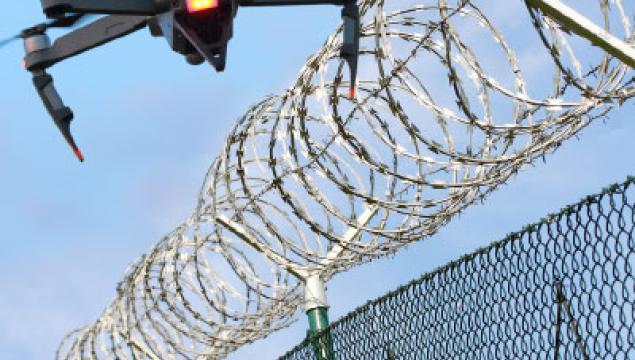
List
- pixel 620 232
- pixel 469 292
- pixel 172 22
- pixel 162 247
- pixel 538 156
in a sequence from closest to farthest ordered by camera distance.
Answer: pixel 172 22 → pixel 620 232 → pixel 469 292 → pixel 538 156 → pixel 162 247

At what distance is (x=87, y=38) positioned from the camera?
555 cm

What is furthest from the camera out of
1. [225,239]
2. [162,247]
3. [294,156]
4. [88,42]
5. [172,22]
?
[162,247]

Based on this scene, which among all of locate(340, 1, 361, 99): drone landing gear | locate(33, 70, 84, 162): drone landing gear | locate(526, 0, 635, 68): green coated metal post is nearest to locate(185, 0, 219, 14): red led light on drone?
locate(340, 1, 361, 99): drone landing gear

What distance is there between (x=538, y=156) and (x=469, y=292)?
241 cm

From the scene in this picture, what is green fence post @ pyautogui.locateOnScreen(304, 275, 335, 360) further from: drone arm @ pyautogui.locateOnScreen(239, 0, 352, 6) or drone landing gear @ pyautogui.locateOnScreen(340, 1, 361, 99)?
drone arm @ pyautogui.locateOnScreen(239, 0, 352, 6)

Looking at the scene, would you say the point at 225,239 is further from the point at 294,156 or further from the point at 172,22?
the point at 172,22

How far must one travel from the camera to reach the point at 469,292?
841 centimetres

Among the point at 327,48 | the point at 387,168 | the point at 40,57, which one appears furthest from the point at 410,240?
the point at 40,57

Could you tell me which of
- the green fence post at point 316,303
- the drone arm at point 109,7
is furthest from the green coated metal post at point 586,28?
the green fence post at point 316,303

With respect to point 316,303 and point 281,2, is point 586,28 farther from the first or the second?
point 316,303

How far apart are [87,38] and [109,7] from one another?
575 mm

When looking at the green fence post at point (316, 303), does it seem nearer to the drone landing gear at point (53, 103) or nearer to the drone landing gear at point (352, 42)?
the drone landing gear at point (53, 103)

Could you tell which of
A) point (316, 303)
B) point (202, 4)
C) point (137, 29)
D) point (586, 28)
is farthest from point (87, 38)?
point (316, 303)

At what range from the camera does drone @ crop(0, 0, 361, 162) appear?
4973 mm
